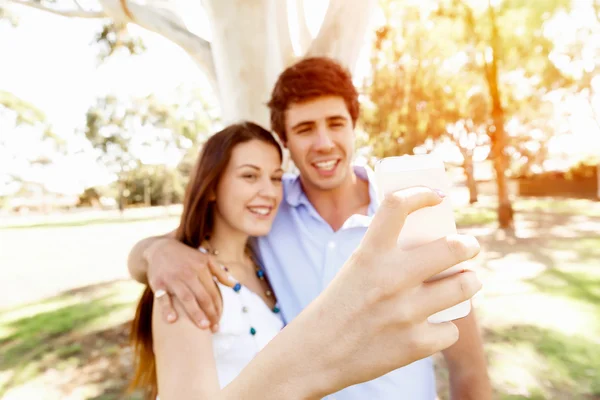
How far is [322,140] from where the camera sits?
6.85ft

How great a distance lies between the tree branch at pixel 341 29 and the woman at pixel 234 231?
1581mm

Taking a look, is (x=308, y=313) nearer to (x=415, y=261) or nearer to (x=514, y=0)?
(x=415, y=261)

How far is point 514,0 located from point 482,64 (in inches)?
222

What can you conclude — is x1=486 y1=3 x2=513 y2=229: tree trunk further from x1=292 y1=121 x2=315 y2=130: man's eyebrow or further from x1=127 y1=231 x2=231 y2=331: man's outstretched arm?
x1=127 y1=231 x2=231 y2=331: man's outstretched arm

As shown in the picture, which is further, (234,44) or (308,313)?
(234,44)

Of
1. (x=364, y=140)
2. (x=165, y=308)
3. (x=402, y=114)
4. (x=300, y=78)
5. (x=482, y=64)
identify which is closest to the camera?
(x=165, y=308)

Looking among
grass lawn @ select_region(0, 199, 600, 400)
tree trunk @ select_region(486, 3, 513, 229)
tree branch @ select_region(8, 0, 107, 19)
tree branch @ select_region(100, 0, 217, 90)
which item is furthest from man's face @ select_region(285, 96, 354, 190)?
tree trunk @ select_region(486, 3, 513, 229)

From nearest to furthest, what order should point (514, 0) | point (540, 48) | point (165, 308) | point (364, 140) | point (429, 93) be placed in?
point (165, 308)
point (514, 0)
point (540, 48)
point (429, 93)
point (364, 140)

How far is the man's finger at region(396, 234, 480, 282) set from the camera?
721 mm

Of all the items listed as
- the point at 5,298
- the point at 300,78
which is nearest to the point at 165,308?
the point at 300,78

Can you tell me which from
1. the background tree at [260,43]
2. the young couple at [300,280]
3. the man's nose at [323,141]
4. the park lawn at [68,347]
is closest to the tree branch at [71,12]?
the background tree at [260,43]

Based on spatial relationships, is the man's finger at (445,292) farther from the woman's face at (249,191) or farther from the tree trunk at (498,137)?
the tree trunk at (498,137)

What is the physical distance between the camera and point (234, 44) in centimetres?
311

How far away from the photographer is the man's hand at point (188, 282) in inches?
52.7
